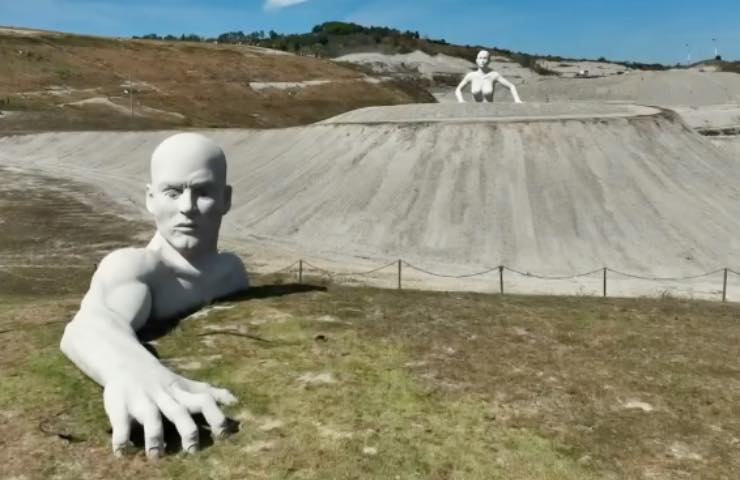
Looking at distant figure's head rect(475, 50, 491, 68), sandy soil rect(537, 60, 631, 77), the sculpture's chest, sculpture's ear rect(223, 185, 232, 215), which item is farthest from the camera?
sandy soil rect(537, 60, 631, 77)

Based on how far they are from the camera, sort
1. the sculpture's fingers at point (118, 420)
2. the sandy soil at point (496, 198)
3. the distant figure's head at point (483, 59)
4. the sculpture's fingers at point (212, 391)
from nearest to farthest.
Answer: the sculpture's fingers at point (118, 420) < the sculpture's fingers at point (212, 391) < the sandy soil at point (496, 198) < the distant figure's head at point (483, 59)

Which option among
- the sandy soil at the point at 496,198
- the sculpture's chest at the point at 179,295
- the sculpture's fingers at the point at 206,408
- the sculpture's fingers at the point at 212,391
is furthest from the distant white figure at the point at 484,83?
the sculpture's fingers at the point at 206,408

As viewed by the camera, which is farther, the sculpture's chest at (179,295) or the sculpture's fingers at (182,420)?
the sculpture's chest at (179,295)

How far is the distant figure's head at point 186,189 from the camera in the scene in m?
13.0

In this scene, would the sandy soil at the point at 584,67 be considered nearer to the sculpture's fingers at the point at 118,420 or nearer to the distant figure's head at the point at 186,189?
the distant figure's head at the point at 186,189

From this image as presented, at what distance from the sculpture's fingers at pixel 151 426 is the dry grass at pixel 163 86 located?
199ft

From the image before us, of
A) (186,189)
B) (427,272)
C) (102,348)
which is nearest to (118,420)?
(102,348)

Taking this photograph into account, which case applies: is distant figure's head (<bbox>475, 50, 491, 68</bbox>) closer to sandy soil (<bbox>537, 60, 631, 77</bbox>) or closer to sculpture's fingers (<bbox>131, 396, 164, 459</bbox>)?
sculpture's fingers (<bbox>131, 396, 164, 459</bbox>)

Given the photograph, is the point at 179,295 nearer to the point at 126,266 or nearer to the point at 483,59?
the point at 126,266

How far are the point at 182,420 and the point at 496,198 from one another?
25972 mm

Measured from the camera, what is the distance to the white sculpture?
364 inches

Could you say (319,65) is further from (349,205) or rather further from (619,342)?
(619,342)

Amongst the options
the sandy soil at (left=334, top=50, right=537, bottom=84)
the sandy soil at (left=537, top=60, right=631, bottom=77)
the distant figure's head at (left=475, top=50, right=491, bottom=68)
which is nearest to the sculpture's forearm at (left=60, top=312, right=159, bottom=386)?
the distant figure's head at (left=475, top=50, right=491, bottom=68)

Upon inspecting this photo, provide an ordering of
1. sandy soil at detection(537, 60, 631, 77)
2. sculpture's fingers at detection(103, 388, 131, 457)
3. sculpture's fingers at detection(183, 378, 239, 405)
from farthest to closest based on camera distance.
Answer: sandy soil at detection(537, 60, 631, 77) → sculpture's fingers at detection(183, 378, 239, 405) → sculpture's fingers at detection(103, 388, 131, 457)
